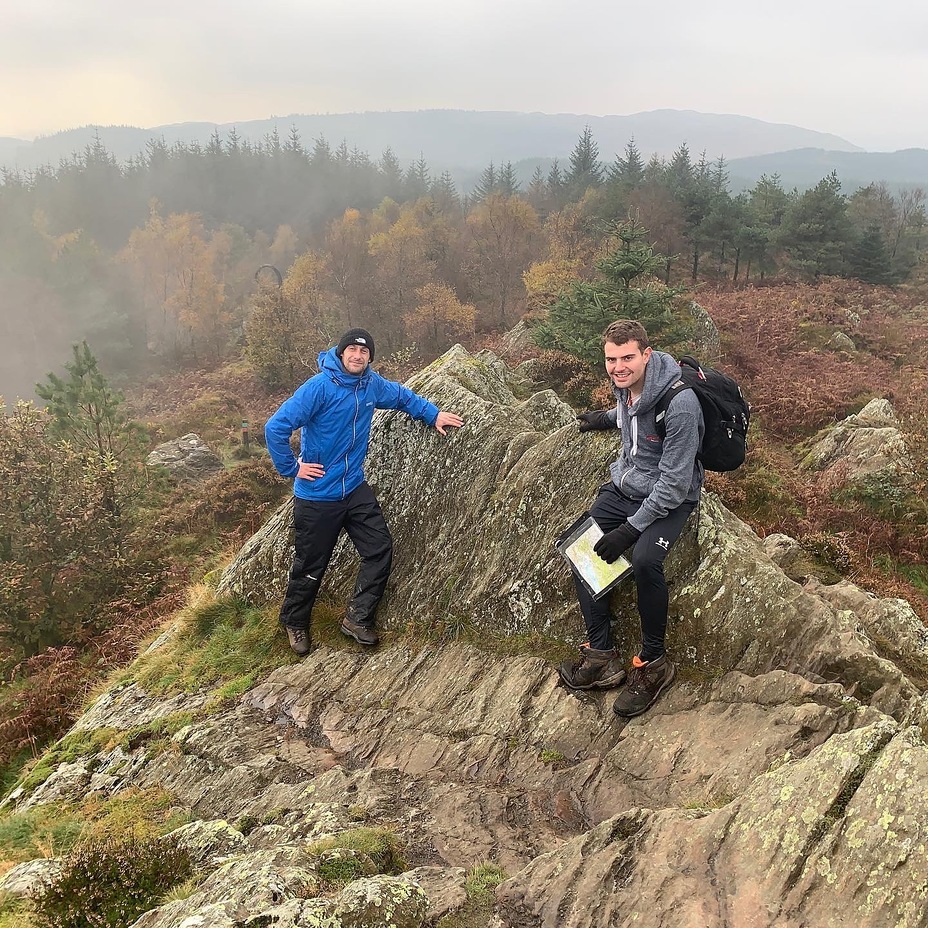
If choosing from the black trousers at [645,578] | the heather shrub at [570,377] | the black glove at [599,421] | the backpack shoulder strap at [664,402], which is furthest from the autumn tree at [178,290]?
the backpack shoulder strap at [664,402]

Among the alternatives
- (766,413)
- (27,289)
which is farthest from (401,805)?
(27,289)

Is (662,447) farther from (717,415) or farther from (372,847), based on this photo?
(372,847)

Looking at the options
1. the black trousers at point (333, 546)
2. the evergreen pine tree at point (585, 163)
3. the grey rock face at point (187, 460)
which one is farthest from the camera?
the evergreen pine tree at point (585, 163)

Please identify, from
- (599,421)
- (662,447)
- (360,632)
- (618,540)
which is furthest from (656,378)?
(360,632)

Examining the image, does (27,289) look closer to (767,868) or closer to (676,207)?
(676,207)

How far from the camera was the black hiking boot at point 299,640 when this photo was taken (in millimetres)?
8586

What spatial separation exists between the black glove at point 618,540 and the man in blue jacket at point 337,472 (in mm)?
3481

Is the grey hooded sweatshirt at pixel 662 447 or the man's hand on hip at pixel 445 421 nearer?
the grey hooded sweatshirt at pixel 662 447

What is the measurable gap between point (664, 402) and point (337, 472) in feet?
14.8

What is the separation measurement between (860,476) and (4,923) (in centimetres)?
1585

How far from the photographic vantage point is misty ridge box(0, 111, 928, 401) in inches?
2117

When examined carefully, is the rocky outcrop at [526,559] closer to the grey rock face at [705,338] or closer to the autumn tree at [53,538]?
the autumn tree at [53,538]

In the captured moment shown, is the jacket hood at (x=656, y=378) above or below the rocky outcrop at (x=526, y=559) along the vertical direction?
above

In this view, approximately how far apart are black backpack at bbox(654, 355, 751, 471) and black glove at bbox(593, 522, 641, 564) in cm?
106
